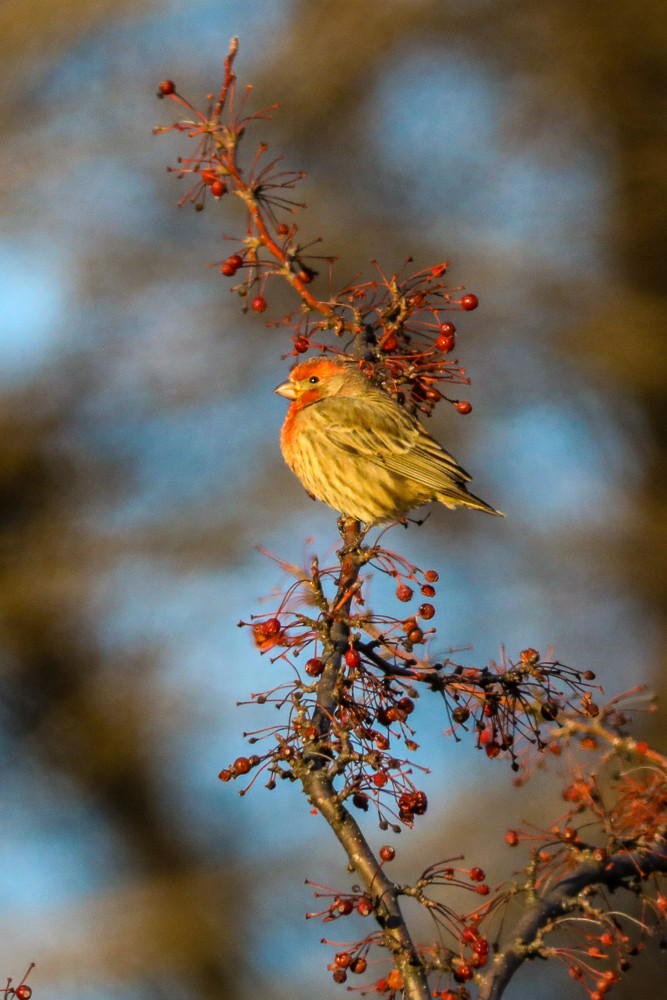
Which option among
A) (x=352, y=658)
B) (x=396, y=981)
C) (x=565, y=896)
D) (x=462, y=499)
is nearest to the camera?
(x=396, y=981)

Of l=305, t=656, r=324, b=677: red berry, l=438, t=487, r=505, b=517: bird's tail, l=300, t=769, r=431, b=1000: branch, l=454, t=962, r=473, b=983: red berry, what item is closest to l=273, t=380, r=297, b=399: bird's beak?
l=438, t=487, r=505, b=517: bird's tail

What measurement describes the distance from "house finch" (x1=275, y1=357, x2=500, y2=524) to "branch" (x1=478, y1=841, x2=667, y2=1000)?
8.54ft

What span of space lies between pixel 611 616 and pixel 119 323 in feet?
20.5

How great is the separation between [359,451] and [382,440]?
0.14 meters

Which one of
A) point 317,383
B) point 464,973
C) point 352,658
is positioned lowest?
point 464,973

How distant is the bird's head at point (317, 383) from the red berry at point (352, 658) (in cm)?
270

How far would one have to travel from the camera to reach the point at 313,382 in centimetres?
582

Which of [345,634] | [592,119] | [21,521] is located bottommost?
[345,634]

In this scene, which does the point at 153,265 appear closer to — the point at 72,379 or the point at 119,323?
the point at 119,323

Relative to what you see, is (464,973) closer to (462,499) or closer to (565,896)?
(565,896)

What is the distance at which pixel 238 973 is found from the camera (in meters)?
12.2

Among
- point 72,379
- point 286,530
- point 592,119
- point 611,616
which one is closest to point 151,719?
point 286,530

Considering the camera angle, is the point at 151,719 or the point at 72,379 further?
the point at 72,379

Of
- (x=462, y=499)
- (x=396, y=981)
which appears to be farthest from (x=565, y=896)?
(x=462, y=499)
